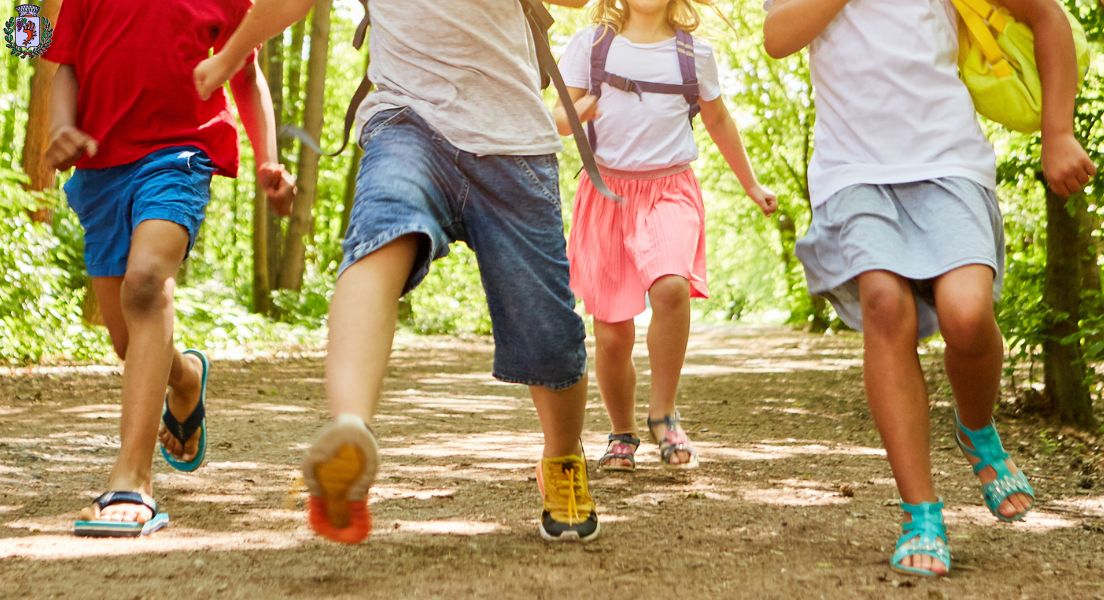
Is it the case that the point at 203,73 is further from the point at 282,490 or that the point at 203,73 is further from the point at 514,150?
the point at 282,490

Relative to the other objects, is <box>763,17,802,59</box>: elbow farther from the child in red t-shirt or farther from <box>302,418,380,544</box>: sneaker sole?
<box>302,418,380,544</box>: sneaker sole

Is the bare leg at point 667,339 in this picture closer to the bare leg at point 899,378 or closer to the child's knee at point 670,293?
the child's knee at point 670,293

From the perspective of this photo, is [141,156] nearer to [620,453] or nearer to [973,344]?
[620,453]

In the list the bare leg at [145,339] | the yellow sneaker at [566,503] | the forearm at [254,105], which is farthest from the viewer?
the forearm at [254,105]

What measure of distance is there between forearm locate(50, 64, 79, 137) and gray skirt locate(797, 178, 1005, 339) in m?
2.54

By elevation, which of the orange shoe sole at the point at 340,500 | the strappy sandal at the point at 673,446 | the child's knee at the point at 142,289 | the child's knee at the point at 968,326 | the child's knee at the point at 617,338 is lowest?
the strappy sandal at the point at 673,446

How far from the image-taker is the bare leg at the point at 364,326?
2.98 meters

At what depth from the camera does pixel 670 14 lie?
6.05 meters

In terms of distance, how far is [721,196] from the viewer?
38.2 m

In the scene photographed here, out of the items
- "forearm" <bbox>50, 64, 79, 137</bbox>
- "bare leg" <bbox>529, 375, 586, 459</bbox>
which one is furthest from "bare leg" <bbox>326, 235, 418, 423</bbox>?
"forearm" <bbox>50, 64, 79, 137</bbox>

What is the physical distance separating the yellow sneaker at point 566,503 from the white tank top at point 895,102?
115 centimetres

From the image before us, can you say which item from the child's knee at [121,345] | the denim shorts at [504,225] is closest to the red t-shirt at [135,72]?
the child's knee at [121,345]

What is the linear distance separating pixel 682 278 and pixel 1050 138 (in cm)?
230

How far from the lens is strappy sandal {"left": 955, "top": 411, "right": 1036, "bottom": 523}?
12.4 ft
